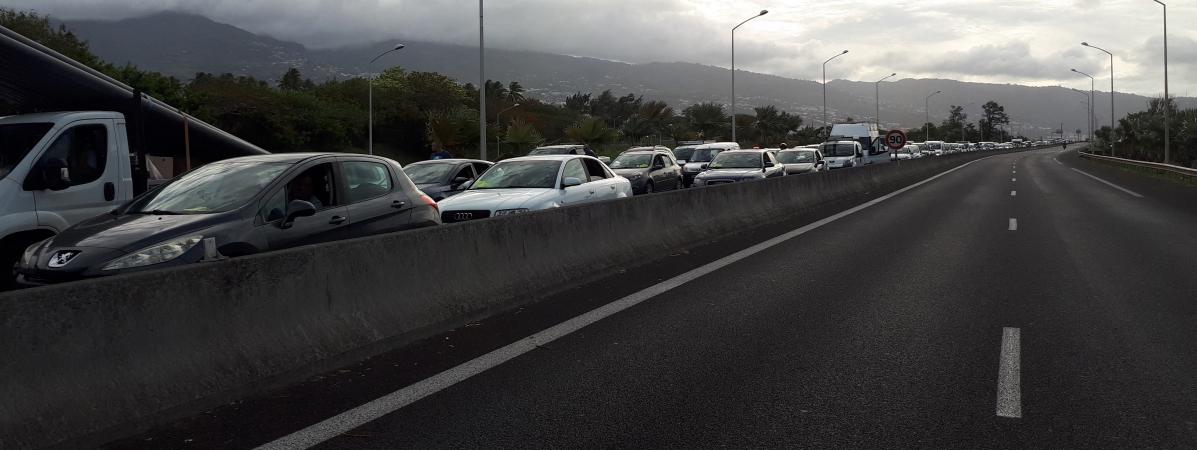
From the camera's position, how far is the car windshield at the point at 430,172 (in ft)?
59.8

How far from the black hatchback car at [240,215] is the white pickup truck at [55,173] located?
0.98m

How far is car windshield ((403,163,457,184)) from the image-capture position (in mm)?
18219

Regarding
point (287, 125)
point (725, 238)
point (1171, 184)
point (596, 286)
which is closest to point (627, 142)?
point (287, 125)

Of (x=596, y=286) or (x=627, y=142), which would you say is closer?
(x=596, y=286)

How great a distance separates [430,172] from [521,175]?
351cm

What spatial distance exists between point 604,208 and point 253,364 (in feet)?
20.7

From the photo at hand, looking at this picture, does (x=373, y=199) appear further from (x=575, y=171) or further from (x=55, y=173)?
(x=575, y=171)

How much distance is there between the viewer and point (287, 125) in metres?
61.5

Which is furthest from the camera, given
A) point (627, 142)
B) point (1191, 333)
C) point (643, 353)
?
point (627, 142)

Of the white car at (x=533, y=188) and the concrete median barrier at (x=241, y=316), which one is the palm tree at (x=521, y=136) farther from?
the concrete median barrier at (x=241, y=316)

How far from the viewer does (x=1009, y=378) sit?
6.17 meters

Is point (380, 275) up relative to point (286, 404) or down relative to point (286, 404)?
up

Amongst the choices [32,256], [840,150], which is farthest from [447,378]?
[840,150]

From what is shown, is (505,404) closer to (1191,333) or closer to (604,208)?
(1191,333)
